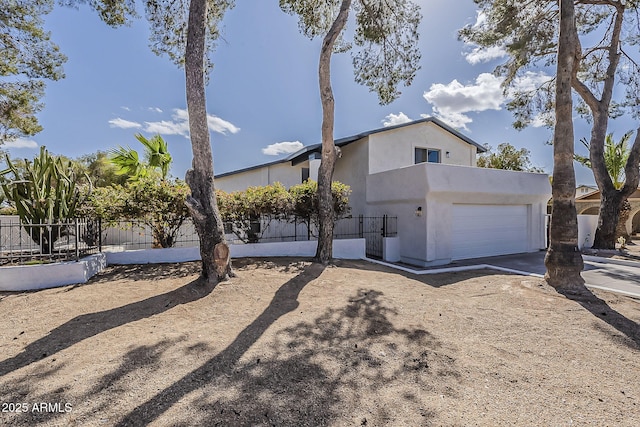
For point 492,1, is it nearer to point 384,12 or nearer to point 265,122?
point 384,12

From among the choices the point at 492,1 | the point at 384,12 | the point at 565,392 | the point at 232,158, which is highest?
the point at 492,1

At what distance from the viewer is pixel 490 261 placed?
1165 cm

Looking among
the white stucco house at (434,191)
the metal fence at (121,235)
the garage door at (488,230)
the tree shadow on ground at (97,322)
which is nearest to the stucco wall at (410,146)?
the white stucco house at (434,191)

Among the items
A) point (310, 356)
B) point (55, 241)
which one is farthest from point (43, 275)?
point (310, 356)

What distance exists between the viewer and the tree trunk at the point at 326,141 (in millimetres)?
9273

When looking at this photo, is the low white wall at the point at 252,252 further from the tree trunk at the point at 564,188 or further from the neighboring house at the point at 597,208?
the neighboring house at the point at 597,208

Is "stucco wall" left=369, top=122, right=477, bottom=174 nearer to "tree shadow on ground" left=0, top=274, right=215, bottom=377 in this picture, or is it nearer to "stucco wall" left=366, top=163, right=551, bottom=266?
"stucco wall" left=366, top=163, right=551, bottom=266

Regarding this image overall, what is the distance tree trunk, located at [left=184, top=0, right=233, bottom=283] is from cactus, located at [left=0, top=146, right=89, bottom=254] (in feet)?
12.7

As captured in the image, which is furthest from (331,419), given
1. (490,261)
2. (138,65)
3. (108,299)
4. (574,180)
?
(138,65)

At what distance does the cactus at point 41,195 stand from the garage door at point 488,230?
43.0 feet

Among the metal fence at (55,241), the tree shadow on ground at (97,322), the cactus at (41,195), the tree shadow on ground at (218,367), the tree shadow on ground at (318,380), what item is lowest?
the tree shadow on ground at (318,380)

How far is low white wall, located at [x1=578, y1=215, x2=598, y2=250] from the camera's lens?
49.6 feet

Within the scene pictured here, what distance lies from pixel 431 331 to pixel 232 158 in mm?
18137

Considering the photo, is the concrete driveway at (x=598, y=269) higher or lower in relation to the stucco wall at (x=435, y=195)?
lower
